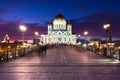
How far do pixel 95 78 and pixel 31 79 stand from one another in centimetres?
324

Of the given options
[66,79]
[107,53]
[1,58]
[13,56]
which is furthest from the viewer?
[107,53]

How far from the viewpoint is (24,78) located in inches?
631

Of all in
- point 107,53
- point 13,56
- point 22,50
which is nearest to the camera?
point 13,56

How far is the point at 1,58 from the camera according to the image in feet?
92.1

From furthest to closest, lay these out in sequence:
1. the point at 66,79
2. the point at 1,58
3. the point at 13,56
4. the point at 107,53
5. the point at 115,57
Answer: the point at 107,53 → the point at 13,56 → the point at 115,57 → the point at 1,58 → the point at 66,79

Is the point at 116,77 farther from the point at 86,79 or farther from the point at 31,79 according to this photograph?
the point at 31,79

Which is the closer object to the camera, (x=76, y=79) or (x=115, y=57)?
(x=76, y=79)

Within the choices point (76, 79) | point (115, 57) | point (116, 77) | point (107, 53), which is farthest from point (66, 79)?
point (107, 53)


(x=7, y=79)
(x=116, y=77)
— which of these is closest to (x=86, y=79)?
(x=116, y=77)

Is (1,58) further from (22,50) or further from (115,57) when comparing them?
(22,50)

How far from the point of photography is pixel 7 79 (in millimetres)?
15734

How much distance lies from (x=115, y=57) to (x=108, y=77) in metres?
15.3

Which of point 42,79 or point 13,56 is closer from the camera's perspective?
point 42,79

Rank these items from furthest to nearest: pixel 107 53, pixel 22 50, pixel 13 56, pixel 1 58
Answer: pixel 22 50 < pixel 107 53 < pixel 13 56 < pixel 1 58
